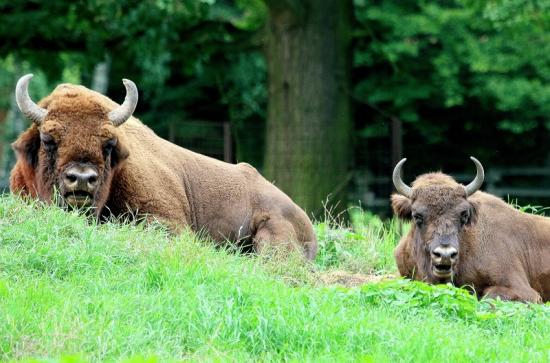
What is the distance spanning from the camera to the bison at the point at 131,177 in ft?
31.9

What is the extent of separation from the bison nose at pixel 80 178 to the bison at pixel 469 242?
123 inches

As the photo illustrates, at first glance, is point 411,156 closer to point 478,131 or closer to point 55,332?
point 478,131

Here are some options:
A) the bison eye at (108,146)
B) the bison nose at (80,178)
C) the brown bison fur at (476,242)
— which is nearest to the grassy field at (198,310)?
the bison nose at (80,178)

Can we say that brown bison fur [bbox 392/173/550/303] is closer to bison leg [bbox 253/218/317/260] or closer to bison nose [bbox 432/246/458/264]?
bison nose [bbox 432/246/458/264]

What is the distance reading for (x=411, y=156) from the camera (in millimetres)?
26391

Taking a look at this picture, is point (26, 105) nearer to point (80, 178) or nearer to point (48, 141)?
point (48, 141)

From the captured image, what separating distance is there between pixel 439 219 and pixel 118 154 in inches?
126

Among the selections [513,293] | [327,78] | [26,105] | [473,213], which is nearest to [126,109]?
[26,105]

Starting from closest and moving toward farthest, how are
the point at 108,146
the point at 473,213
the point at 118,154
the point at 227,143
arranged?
the point at 108,146 → the point at 118,154 → the point at 473,213 → the point at 227,143

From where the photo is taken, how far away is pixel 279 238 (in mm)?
11133

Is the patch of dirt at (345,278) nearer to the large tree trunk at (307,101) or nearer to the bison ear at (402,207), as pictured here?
the bison ear at (402,207)

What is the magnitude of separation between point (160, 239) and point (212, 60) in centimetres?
1275

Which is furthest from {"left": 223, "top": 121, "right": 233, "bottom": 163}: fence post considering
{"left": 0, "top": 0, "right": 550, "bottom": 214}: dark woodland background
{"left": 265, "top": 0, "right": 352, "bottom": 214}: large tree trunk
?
{"left": 265, "top": 0, "right": 352, "bottom": 214}: large tree trunk

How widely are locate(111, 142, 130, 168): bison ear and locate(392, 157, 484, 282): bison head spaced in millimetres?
2789
